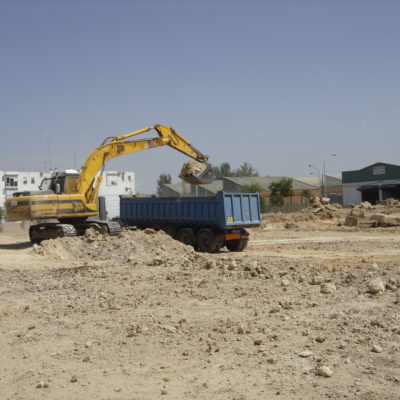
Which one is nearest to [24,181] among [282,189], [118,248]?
[282,189]

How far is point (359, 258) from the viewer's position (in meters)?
17.4

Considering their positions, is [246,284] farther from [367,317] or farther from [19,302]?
[19,302]

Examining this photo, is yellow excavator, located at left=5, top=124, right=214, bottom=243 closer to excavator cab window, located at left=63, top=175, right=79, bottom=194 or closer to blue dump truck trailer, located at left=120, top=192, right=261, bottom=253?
excavator cab window, located at left=63, top=175, right=79, bottom=194

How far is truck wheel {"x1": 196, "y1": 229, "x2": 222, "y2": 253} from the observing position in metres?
20.3

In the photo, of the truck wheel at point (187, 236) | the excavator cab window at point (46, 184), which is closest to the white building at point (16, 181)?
the excavator cab window at point (46, 184)

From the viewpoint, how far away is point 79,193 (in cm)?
2156

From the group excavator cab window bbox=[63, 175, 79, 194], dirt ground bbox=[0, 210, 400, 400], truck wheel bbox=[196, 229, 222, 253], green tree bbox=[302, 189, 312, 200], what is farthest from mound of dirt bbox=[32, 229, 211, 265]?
green tree bbox=[302, 189, 312, 200]

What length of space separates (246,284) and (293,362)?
4821mm

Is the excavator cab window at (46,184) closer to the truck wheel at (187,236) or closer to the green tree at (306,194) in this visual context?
the truck wheel at (187,236)

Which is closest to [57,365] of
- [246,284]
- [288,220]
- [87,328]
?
[87,328]

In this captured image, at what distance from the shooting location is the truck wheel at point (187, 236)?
2108cm

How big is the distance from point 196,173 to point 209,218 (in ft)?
7.79

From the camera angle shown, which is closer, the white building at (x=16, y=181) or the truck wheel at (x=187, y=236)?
the truck wheel at (x=187, y=236)

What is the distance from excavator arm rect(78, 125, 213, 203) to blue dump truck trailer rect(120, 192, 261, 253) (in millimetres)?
1410
